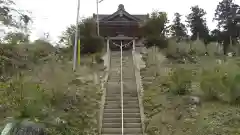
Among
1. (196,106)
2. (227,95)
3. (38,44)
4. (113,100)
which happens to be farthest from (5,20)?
(38,44)

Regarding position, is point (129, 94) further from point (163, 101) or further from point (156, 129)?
point (156, 129)

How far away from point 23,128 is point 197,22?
1291 inches

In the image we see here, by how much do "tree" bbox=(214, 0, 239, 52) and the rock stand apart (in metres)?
30.8

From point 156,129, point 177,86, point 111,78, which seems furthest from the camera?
point 111,78

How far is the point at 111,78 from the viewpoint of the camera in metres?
18.2

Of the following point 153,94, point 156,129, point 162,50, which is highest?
point 162,50

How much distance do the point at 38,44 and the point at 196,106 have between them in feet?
46.6

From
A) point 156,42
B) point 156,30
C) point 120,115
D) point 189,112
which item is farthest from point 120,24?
point 189,112

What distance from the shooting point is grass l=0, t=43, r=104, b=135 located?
11.1 m

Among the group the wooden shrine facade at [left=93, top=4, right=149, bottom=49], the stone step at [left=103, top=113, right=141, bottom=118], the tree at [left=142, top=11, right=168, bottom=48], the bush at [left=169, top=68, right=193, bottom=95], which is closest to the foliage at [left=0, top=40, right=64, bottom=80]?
the stone step at [left=103, top=113, right=141, bottom=118]

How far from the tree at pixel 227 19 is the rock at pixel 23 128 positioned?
30.8m

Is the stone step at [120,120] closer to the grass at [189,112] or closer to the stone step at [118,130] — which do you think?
the grass at [189,112]

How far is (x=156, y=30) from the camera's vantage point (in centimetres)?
2916

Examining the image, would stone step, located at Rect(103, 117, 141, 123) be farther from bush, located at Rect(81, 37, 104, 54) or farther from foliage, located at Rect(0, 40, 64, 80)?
bush, located at Rect(81, 37, 104, 54)
